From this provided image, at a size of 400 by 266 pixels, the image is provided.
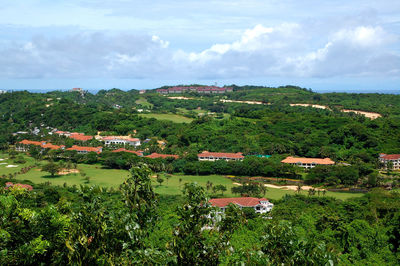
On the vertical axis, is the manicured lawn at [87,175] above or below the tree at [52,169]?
below

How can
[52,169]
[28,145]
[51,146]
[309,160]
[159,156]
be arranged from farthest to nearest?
[28,145], [51,146], [159,156], [309,160], [52,169]

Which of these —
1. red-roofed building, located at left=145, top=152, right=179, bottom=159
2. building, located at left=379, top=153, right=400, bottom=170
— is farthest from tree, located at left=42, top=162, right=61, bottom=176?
building, located at left=379, top=153, right=400, bottom=170

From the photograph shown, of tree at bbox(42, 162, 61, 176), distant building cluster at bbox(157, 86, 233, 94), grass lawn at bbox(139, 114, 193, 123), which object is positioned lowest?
tree at bbox(42, 162, 61, 176)

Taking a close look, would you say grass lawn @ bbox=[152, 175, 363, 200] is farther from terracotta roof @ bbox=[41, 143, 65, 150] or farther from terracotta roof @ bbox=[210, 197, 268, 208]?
terracotta roof @ bbox=[41, 143, 65, 150]

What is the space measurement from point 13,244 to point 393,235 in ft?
55.3

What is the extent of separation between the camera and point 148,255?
565 centimetres

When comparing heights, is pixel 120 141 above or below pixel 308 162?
above

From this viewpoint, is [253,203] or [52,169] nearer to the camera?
[253,203]

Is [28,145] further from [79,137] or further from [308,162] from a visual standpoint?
[308,162]

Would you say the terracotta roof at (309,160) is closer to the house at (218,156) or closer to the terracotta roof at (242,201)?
the house at (218,156)

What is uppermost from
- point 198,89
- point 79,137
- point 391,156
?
point 198,89

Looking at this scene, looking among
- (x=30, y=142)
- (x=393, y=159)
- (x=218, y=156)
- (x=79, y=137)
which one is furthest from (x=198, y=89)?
(x=393, y=159)

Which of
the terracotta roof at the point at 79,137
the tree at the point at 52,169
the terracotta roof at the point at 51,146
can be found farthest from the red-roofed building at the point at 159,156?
the terracotta roof at the point at 79,137

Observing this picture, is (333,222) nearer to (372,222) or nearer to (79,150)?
(372,222)
